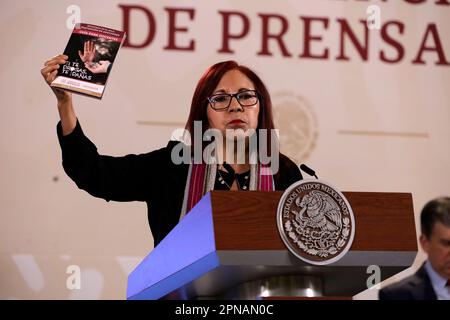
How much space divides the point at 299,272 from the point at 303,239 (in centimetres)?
7

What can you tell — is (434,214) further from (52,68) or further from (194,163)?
(52,68)

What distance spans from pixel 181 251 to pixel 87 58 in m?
0.81

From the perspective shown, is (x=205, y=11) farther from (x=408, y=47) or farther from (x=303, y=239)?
(x=303, y=239)

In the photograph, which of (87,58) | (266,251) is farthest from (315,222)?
(87,58)

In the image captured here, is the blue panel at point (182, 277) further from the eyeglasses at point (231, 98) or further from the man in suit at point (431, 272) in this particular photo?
the man in suit at point (431, 272)

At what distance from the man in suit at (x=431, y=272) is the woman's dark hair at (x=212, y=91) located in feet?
3.15

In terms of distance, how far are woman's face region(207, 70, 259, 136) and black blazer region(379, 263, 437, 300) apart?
43.2 inches

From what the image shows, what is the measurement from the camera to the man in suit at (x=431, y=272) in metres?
3.02

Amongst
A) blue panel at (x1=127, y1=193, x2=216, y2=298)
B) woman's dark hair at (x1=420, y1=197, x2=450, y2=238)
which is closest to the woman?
blue panel at (x1=127, y1=193, x2=216, y2=298)

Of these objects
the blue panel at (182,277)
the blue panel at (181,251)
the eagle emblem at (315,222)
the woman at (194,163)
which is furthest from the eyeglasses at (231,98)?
the eagle emblem at (315,222)

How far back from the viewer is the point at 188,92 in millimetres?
3613

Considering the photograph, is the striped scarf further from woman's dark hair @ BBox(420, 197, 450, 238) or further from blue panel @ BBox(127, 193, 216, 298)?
woman's dark hair @ BBox(420, 197, 450, 238)

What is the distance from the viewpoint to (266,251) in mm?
1350
